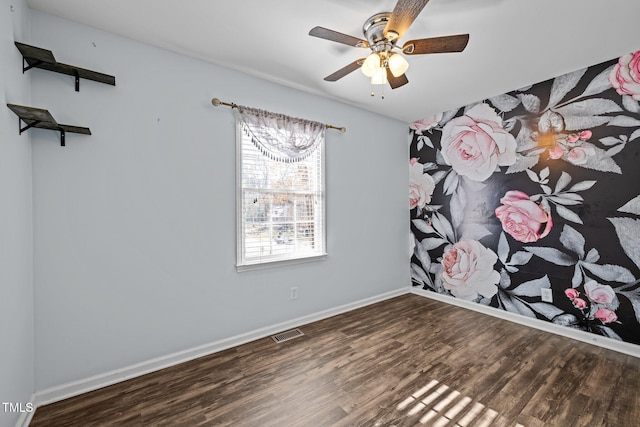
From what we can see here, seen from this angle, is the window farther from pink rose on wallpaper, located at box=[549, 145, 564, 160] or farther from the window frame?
pink rose on wallpaper, located at box=[549, 145, 564, 160]

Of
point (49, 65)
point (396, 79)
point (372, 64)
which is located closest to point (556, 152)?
point (396, 79)

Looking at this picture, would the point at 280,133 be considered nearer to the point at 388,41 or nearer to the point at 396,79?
the point at 396,79

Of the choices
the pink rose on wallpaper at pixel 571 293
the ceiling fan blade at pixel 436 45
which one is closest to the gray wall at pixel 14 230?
the ceiling fan blade at pixel 436 45

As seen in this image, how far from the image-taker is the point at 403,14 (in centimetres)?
149

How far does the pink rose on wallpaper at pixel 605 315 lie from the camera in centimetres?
250

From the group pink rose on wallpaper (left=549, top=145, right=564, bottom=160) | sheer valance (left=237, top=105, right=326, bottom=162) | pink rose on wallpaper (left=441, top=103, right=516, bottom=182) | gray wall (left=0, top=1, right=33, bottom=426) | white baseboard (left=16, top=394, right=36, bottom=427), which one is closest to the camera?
gray wall (left=0, top=1, right=33, bottom=426)

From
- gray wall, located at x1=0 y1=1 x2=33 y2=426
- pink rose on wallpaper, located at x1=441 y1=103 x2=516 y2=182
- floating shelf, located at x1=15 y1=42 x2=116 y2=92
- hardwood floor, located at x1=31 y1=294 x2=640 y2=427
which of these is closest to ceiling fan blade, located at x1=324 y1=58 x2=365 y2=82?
floating shelf, located at x1=15 y1=42 x2=116 y2=92

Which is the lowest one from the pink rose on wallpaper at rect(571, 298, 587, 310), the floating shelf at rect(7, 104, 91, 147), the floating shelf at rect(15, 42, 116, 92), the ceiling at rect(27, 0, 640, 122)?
the pink rose on wallpaper at rect(571, 298, 587, 310)

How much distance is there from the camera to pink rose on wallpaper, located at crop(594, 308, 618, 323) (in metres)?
2.50

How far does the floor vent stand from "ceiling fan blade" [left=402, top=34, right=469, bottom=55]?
2598 mm

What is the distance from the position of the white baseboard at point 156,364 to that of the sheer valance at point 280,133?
1753mm

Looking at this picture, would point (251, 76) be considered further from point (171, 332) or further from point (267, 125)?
point (171, 332)

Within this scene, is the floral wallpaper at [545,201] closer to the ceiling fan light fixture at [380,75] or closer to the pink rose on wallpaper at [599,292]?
the pink rose on wallpaper at [599,292]

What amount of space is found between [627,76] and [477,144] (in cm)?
130
